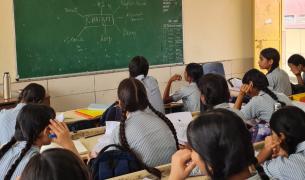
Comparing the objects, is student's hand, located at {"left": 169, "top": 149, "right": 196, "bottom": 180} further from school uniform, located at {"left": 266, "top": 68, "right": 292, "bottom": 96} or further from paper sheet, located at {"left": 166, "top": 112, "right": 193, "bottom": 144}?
school uniform, located at {"left": 266, "top": 68, "right": 292, "bottom": 96}

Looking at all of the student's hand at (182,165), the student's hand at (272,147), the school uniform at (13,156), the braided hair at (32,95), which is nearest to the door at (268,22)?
the braided hair at (32,95)

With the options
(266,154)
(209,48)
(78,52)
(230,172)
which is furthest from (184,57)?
(230,172)

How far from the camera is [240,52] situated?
21.4 feet

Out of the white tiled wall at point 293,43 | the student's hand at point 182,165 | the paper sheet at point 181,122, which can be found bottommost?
the paper sheet at point 181,122

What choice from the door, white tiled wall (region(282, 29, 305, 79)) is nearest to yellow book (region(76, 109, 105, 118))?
the door

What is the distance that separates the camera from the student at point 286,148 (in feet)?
6.18

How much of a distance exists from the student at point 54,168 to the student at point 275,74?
349cm

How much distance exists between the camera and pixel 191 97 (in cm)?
427

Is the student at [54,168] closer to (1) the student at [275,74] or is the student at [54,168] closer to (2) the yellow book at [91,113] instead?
(2) the yellow book at [91,113]

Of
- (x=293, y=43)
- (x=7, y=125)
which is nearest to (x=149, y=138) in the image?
(x=7, y=125)

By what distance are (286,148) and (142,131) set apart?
77 cm

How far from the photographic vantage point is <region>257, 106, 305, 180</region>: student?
1883mm

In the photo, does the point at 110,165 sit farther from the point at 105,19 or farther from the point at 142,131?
the point at 105,19

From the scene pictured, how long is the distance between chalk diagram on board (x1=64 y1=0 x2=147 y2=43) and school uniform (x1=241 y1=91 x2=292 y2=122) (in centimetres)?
242
